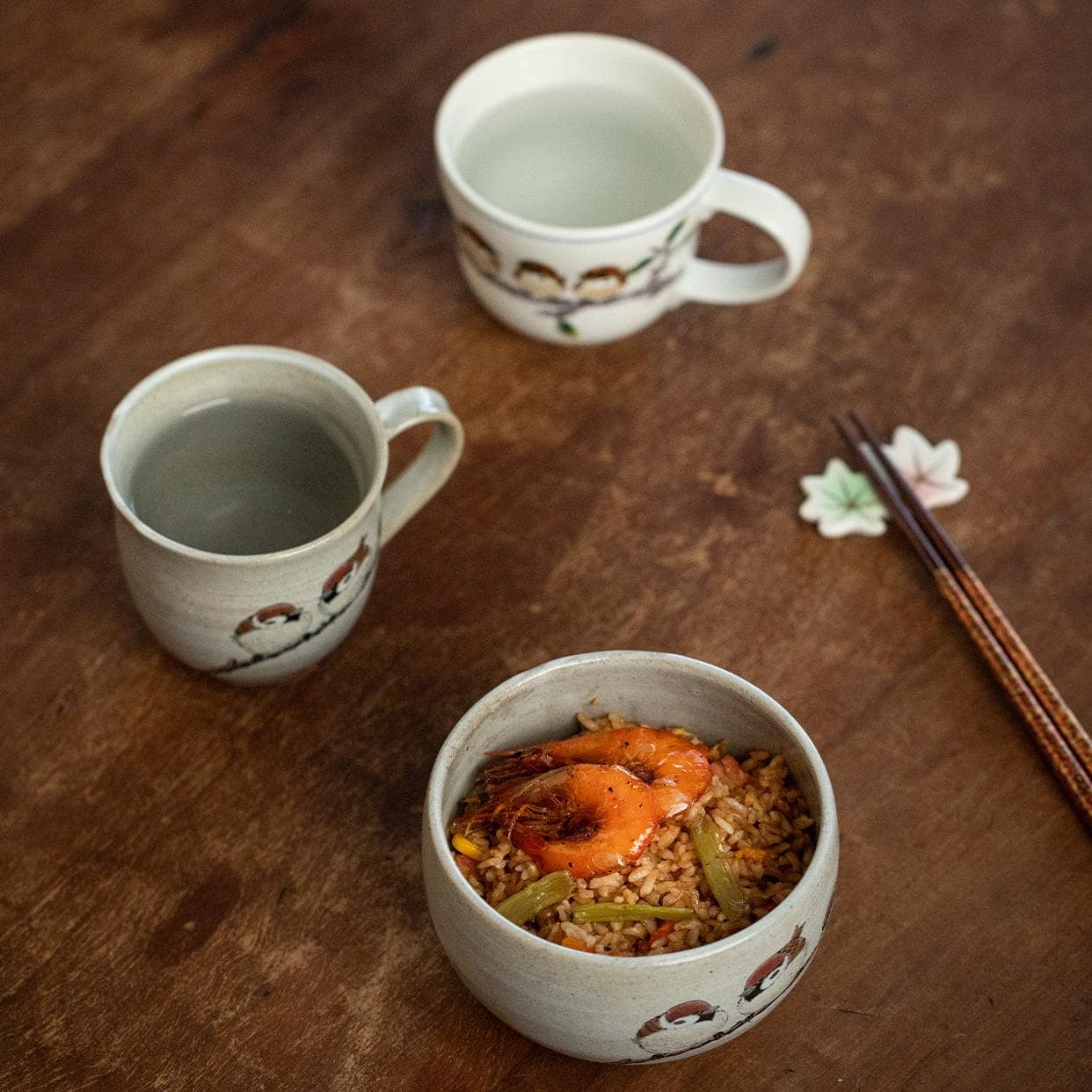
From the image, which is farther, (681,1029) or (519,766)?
(519,766)

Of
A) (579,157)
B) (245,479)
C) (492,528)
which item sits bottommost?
(492,528)

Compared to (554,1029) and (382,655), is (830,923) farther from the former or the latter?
(382,655)

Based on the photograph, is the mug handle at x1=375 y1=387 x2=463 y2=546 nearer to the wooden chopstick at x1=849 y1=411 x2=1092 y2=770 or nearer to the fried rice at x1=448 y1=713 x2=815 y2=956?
the fried rice at x1=448 y1=713 x2=815 y2=956

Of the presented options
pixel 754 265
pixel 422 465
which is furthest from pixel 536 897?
pixel 754 265

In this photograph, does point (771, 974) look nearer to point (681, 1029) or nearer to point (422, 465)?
point (681, 1029)

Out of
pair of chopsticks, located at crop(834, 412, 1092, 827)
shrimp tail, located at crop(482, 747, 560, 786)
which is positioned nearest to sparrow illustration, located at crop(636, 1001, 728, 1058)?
shrimp tail, located at crop(482, 747, 560, 786)

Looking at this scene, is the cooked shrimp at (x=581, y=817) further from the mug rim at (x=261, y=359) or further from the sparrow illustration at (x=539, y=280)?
the sparrow illustration at (x=539, y=280)
